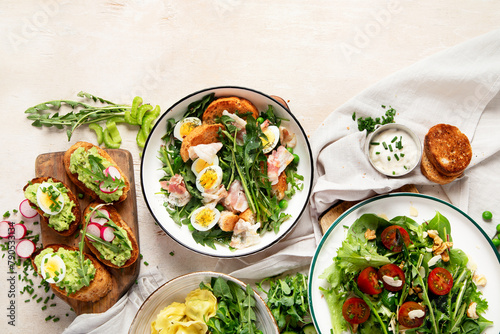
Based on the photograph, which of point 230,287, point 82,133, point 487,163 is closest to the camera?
point 230,287

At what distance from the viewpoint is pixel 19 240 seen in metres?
3.27

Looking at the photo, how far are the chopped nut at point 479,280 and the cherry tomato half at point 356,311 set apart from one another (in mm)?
871

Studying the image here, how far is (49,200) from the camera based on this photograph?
118 inches

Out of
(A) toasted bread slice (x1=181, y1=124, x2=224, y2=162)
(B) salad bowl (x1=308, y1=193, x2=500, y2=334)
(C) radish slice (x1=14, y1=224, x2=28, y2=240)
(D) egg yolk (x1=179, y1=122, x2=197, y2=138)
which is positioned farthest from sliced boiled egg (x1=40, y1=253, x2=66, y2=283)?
(B) salad bowl (x1=308, y1=193, x2=500, y2=334)

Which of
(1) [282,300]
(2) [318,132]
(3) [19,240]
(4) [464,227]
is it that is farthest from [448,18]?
(3) [19,240]

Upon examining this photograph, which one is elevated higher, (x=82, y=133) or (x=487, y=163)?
(x=487, y=163)

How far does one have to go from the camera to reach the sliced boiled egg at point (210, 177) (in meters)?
3.00

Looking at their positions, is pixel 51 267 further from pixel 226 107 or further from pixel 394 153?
pixel 394 153

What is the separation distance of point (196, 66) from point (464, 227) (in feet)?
8.48

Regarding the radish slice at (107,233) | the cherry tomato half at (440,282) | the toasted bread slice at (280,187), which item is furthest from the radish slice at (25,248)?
the cherry tomato half at (440,282)

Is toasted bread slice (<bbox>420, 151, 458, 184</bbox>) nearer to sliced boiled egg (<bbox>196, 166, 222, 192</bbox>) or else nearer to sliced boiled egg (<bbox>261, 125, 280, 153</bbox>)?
sliced boiled egg (<bbox>261, 125, 280, 153</bbox>)

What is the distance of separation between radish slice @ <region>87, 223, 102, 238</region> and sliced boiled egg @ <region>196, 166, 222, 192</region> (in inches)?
34.3

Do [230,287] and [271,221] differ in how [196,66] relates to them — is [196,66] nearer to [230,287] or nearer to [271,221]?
[271,221]

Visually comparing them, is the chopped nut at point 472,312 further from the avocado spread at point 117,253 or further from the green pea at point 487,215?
the avocado spread at point 117,253
